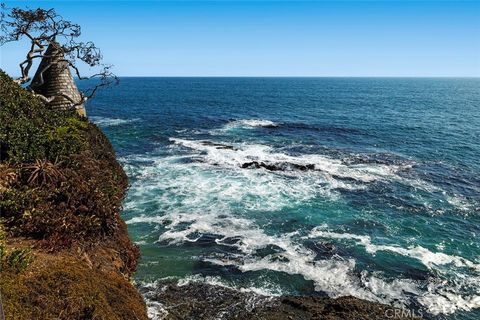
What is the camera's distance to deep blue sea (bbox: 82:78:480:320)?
17406mm

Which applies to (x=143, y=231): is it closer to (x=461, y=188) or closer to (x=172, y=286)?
(x=172, y=286)

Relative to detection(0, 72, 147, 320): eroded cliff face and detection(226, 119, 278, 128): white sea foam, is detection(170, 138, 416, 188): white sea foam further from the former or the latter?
detection(0, 72, 147, 320): eroded cliff face

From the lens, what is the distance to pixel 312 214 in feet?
83.0

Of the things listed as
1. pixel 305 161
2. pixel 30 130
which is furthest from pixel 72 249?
pixel 305 161

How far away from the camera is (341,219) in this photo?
2481 centimetres

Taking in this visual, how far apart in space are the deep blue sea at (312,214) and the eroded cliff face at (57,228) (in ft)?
14.8

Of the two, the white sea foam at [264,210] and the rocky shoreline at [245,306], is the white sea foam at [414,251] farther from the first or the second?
the rocky shoreline at [245,306]

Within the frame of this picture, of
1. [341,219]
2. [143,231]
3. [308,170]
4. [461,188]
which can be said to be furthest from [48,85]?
[461,188]

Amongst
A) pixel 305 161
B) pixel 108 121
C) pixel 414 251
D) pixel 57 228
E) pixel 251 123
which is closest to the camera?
pixel 57 228

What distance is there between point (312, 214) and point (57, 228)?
18100mm

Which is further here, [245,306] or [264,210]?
[264,210]

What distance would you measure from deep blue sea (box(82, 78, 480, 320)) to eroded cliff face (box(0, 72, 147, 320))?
450 centimetres

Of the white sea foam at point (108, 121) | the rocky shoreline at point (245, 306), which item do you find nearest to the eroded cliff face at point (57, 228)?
the rocky shoreline at point (245, 306)

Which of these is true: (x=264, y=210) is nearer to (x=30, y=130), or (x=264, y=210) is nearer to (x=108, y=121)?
(x=30, y=130)
